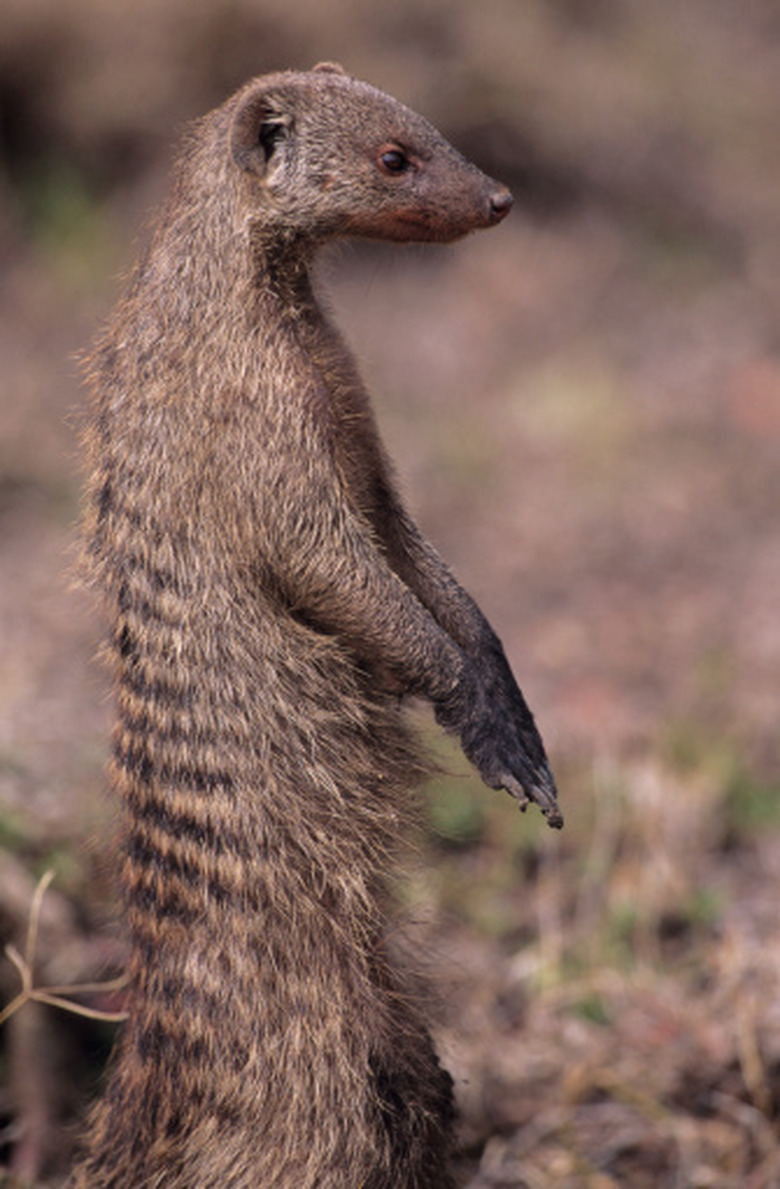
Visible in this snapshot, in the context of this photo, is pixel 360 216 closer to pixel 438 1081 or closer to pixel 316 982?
pixel 316 982

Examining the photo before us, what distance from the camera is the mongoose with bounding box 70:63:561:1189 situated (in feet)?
8.34

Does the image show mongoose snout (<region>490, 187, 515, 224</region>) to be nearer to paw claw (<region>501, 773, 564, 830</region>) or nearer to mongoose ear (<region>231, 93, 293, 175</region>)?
mongoose ear (<region>231, 93, 293, 175</region>)

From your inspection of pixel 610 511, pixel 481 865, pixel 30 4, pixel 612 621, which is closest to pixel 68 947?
pixel 481 865

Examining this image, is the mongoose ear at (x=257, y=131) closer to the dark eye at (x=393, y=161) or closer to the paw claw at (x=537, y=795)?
the dark eye at (x=393, y=161)

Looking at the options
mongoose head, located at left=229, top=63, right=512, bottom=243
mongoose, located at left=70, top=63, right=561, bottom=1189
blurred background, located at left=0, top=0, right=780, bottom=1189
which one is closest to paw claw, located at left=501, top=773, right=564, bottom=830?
mongoose, located at left=70, top=63, right=561, bottom=1189

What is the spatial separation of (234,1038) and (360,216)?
5.07ft

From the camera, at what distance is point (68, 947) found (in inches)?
142

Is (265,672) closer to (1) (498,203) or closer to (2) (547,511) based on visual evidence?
(1) (498,203)

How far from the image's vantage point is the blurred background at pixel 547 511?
11.8ft

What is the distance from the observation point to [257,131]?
8.83ft

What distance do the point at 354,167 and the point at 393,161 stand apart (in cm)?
7

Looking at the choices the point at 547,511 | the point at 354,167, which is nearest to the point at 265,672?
the point at 354,167

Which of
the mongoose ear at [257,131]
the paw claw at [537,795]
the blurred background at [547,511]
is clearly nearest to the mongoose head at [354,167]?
the mongoose ear at [257,131]

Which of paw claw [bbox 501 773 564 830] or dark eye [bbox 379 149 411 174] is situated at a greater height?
dark eye [bbox 379 149 411 174]
